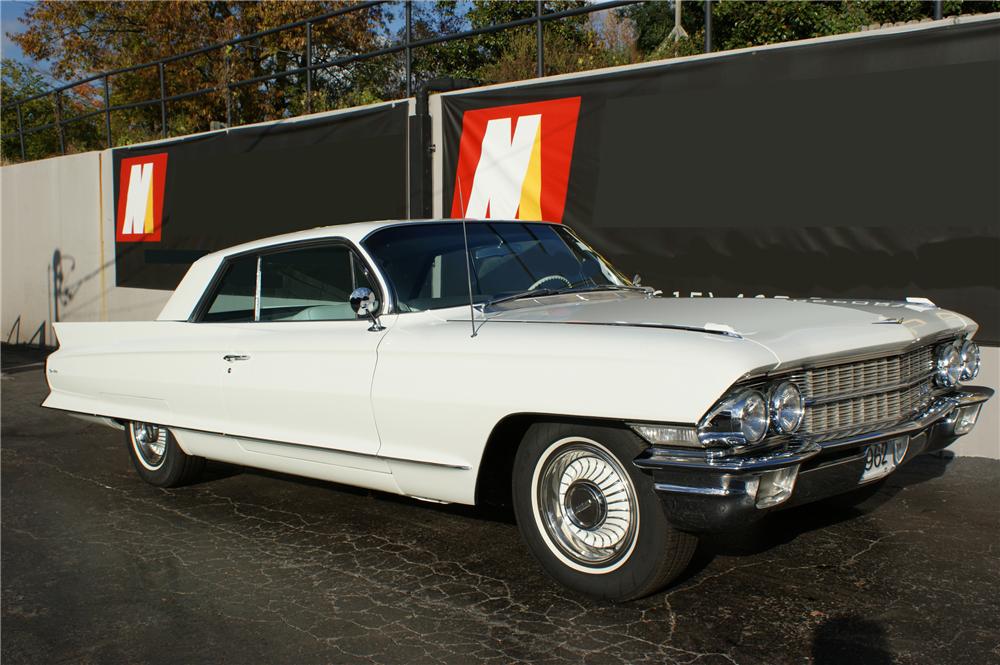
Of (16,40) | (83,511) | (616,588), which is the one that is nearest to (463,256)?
(616,588)

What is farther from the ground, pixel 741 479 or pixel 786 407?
pixel 786 407

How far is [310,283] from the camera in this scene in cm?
532

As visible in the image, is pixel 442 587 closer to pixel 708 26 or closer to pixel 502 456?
pixel 502 456

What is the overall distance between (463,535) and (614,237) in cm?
420

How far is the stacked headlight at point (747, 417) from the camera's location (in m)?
3.45

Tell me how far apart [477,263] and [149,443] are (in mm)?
2710

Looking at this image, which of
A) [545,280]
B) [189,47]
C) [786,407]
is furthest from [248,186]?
[189,47]

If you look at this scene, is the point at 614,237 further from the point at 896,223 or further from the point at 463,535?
the point at 463,535

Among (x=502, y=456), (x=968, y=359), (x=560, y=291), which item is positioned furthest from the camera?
(x=560, y=291)

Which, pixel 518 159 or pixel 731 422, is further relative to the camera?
pixel 518 159

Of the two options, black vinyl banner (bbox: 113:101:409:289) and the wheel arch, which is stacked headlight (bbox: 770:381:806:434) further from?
black vinyl banner (bbox: 113:101:409:289)

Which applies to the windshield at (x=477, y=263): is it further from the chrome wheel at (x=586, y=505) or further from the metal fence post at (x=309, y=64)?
the metal fence post at (x=309, y=64)

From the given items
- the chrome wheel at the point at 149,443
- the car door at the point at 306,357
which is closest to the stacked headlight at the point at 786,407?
the car door at the point at 306,357

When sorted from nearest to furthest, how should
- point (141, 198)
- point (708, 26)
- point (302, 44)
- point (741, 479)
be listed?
point (741, 479) → point (708, 26) → point (141, 198) → point (302, 44)
